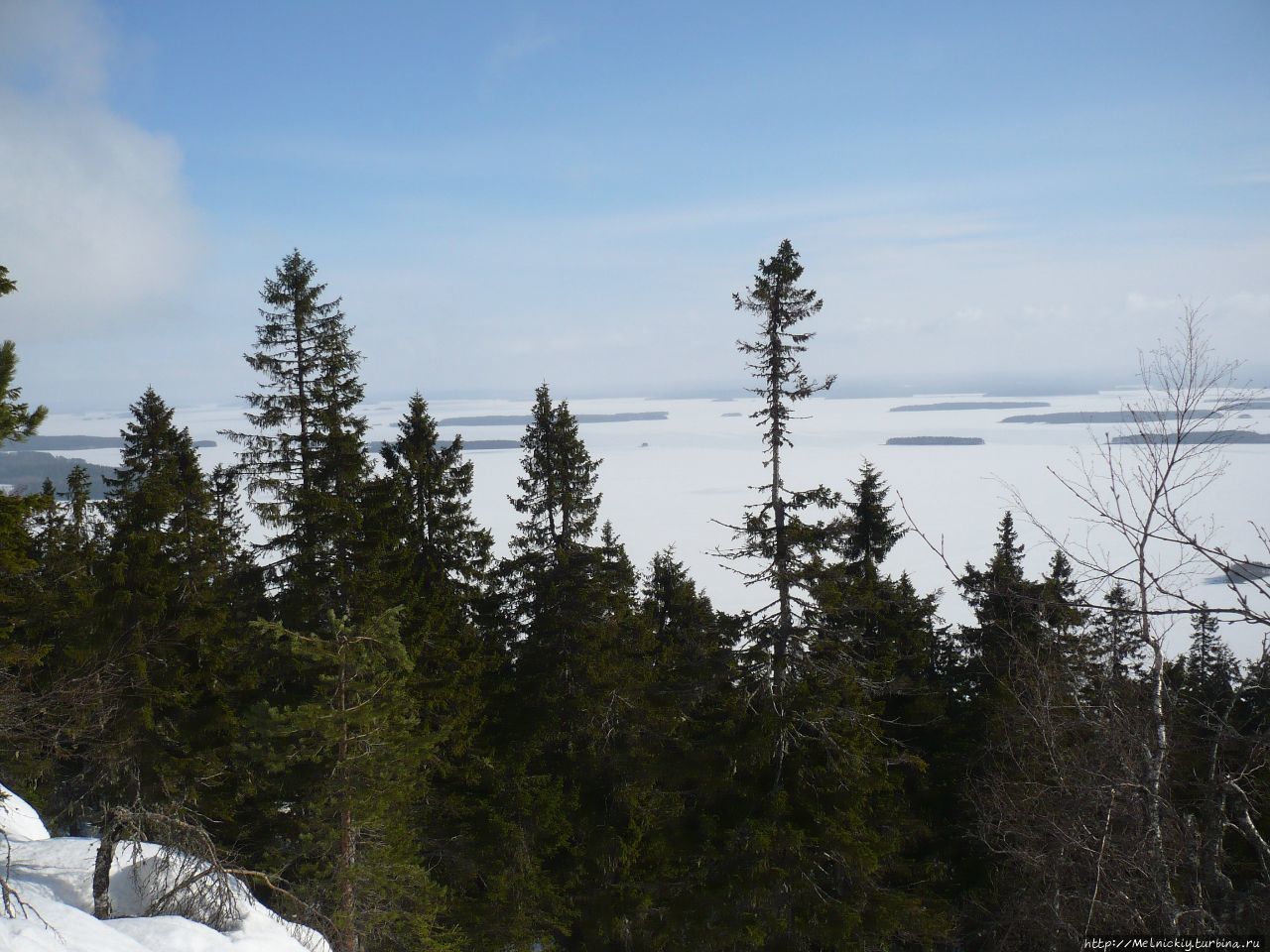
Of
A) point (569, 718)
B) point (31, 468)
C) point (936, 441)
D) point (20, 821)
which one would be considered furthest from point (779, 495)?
point (936, 441)

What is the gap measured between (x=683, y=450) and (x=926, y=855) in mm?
131336

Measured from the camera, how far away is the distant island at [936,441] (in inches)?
5128

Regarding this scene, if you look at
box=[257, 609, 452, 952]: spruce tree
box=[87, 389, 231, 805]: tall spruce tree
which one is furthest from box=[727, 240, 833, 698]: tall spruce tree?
→ box=[87, 389, 231, 805]: tall spruce tree

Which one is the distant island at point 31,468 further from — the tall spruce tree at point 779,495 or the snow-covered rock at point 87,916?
the tall spruce tree at point 779,495

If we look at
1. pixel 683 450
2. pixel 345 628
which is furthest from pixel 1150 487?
pixel 683 450

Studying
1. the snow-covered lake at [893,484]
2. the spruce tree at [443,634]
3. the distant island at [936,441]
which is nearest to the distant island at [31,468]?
the snow-covered lake at [893,484]

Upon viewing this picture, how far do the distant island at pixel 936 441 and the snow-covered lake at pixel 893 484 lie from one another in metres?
1.09

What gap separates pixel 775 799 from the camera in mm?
12805

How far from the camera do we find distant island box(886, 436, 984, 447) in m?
130

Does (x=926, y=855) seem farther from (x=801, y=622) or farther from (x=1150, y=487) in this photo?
(x=1150, y=487)

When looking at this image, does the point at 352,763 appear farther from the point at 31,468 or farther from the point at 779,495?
the point at 31,468

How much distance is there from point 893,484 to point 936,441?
2138 inches

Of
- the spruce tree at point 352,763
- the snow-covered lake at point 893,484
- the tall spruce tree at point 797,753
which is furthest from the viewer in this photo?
the snow-covered lake at point 893,484

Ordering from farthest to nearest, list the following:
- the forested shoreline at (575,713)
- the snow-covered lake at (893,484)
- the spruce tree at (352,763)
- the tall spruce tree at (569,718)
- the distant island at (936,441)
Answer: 1. the distant island at (936,441)
2. the snow-covered lake at (893,484)
3. the tall spruce tree at (569,718)
4. the spruce tree at (352,763)
5. the forested shoreline at (575,713)
